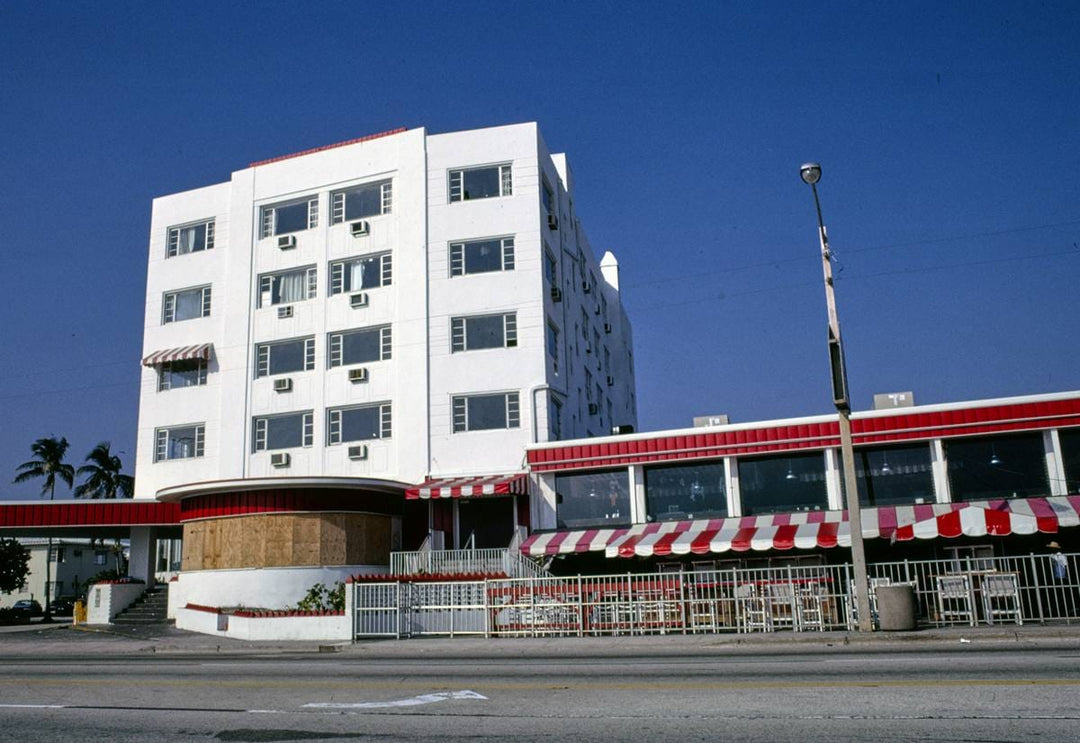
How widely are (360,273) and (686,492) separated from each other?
16195mm

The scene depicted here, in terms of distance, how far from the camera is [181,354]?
132 ft

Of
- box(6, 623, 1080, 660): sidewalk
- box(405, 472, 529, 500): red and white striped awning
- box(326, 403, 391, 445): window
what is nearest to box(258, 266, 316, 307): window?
box(326, 403, 391, 445): window

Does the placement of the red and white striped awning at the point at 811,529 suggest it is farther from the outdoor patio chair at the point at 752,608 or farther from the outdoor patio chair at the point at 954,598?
the outdoor patio chair at the point at 752,608

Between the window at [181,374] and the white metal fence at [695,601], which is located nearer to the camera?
the white metal fence at [695,601]

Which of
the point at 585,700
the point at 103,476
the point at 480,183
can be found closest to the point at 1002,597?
the point at 585,700

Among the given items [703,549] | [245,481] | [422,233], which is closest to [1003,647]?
[703,549]

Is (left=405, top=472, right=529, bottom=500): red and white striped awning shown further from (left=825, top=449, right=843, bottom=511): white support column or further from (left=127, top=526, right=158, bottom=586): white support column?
(left=127, top=526, right=158, bottom=586): white support column

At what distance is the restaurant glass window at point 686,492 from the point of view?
31.5 metres

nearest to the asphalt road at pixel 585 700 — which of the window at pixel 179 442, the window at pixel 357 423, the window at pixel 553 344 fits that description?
the window at pixel 357 423

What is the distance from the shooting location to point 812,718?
8.50 m

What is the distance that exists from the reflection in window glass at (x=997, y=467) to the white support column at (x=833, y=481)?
3.26 metres

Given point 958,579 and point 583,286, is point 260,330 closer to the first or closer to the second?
point 583,286

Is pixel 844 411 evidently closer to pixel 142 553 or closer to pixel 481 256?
pixel 481 256

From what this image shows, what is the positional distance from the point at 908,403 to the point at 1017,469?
3.79m
